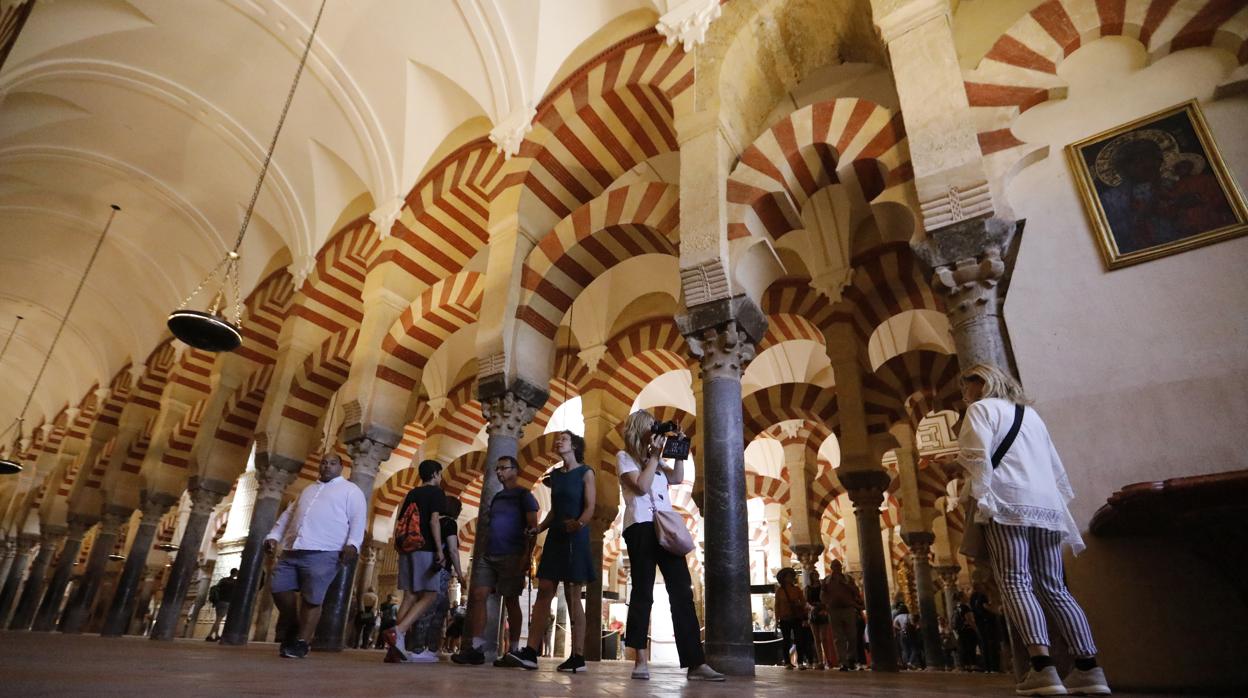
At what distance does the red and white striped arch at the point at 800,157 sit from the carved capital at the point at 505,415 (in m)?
2.48

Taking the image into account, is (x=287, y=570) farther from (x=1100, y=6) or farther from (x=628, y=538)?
(x=1100, y=6)

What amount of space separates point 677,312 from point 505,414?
208cm

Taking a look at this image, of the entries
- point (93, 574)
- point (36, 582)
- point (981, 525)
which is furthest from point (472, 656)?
point (36, 582)

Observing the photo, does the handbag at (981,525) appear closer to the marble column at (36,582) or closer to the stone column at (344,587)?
the stone column at (344,587)

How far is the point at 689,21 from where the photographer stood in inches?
216

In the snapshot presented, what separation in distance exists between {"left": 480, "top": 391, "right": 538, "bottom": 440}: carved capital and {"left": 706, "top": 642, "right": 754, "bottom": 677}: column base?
2.78m

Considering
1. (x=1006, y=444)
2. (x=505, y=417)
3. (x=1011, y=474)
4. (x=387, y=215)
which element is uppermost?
(x=387, y=215)

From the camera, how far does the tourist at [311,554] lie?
11.3ft

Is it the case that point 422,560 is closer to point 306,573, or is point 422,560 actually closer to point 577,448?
point 306,573

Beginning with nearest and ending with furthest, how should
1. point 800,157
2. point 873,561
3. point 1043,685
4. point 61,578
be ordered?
point 1043,685 → point 800,157 → point 873,561 → point 61,578

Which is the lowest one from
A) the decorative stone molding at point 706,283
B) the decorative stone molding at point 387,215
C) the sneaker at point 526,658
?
the sneaker at point 526,658

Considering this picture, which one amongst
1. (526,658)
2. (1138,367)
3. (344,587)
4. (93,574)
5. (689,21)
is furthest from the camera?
(93,574)

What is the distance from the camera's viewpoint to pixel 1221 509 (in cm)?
233

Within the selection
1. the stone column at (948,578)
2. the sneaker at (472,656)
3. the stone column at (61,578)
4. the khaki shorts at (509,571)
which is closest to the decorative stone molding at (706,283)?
the khaki shorts at (509,571)
